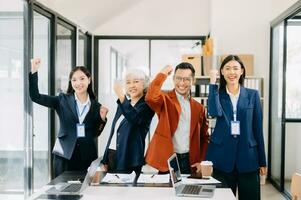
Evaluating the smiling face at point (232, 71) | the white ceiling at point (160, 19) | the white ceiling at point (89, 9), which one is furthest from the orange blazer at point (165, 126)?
the white ceiling at point (160, 19)

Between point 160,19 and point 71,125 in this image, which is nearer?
point 71,125

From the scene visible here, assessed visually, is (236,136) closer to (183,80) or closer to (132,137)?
(183,80)

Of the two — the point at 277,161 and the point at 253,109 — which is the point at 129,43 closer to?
the point at 277,161

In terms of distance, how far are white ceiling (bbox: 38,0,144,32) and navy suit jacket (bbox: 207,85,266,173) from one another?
8.13ft

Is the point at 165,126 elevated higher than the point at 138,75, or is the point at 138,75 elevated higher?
the point at 138,75

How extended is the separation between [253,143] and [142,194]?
0.93 m

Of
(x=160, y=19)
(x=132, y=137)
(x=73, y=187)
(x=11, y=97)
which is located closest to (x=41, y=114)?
(x=11, y=97)

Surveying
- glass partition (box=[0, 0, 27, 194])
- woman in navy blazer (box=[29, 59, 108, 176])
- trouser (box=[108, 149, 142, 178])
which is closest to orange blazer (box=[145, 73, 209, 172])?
trouser (box=[108, 149, 142, 178])

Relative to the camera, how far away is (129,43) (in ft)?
22.4

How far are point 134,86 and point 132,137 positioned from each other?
0.38m

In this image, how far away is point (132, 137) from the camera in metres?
2.79

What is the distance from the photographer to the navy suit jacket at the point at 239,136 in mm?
2668

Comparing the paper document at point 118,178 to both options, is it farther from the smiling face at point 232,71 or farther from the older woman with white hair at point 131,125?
the smiling face at point 232,71

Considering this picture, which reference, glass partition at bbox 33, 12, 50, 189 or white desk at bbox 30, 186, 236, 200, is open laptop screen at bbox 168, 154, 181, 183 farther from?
glass partition at bbox 33, 12, 50, 189
